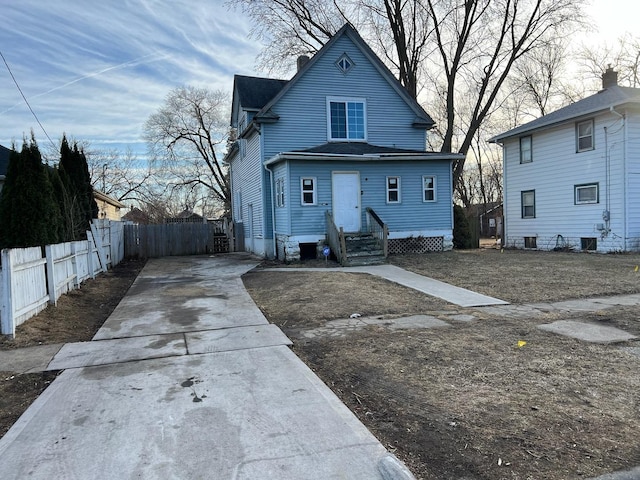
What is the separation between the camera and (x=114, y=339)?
6.23 metres

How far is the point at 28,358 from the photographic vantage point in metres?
5.39

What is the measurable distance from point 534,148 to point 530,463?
20543 mm

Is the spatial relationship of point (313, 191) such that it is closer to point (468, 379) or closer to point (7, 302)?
point (7, 302)

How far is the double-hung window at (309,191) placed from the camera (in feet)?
52.3

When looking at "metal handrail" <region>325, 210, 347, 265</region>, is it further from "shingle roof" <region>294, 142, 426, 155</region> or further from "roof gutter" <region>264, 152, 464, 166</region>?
"shingle roof" <region>294, 142, 426, 155</region>

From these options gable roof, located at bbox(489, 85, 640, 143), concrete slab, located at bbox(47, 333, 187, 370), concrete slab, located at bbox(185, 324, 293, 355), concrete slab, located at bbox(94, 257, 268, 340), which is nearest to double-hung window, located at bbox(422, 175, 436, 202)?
gable roof, located at bbox(489, 85, 640, 143)

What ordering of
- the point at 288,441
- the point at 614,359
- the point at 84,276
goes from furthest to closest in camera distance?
the point at 84,276 → the point at 614,359 → the point at 288,441

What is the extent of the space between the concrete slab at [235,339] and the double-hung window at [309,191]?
9.63m

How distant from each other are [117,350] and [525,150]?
20.8 meters

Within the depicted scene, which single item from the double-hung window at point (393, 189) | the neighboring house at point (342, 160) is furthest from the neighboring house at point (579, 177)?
the double-hung window at point (393, 189)

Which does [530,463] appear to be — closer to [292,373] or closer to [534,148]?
[292,373]

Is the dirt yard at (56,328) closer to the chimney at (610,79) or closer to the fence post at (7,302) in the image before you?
the fence post at (7,302)

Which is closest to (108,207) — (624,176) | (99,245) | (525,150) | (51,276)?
(99,245)

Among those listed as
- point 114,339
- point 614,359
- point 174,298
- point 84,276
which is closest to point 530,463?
point 614,359
